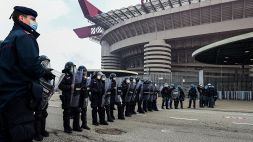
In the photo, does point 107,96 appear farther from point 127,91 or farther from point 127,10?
point 127,10

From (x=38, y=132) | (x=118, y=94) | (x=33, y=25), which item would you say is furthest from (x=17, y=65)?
(x=118, y=94)

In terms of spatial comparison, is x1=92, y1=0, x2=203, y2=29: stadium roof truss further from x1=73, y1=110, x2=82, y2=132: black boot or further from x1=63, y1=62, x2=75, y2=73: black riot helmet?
x1=73, y1=110, x2=82, y2=132: black boot

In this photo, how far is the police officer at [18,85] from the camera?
10.8ft

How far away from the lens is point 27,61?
3422mm

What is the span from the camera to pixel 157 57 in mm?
70875

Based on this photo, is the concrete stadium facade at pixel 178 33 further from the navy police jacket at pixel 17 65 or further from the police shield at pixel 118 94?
the navy police jacket at pixel 17 65

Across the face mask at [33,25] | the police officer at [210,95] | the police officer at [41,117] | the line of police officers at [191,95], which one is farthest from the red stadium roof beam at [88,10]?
the face mask at [33,25]

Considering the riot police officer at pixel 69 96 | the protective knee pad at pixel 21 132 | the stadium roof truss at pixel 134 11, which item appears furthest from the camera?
the stadium roof truss at pixel 134 11

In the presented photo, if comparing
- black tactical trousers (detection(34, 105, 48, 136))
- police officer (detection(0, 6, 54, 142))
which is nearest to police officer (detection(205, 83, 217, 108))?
black tactical trousers (detection(34, 105, 48, 136))

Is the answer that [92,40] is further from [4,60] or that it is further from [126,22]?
[4,60]

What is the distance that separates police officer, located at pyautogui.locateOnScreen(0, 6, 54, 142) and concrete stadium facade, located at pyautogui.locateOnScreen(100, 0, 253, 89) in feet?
191

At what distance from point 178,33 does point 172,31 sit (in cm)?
150

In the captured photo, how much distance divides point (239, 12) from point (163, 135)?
178ft

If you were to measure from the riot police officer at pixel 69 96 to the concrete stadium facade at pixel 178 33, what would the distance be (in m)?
53.0
